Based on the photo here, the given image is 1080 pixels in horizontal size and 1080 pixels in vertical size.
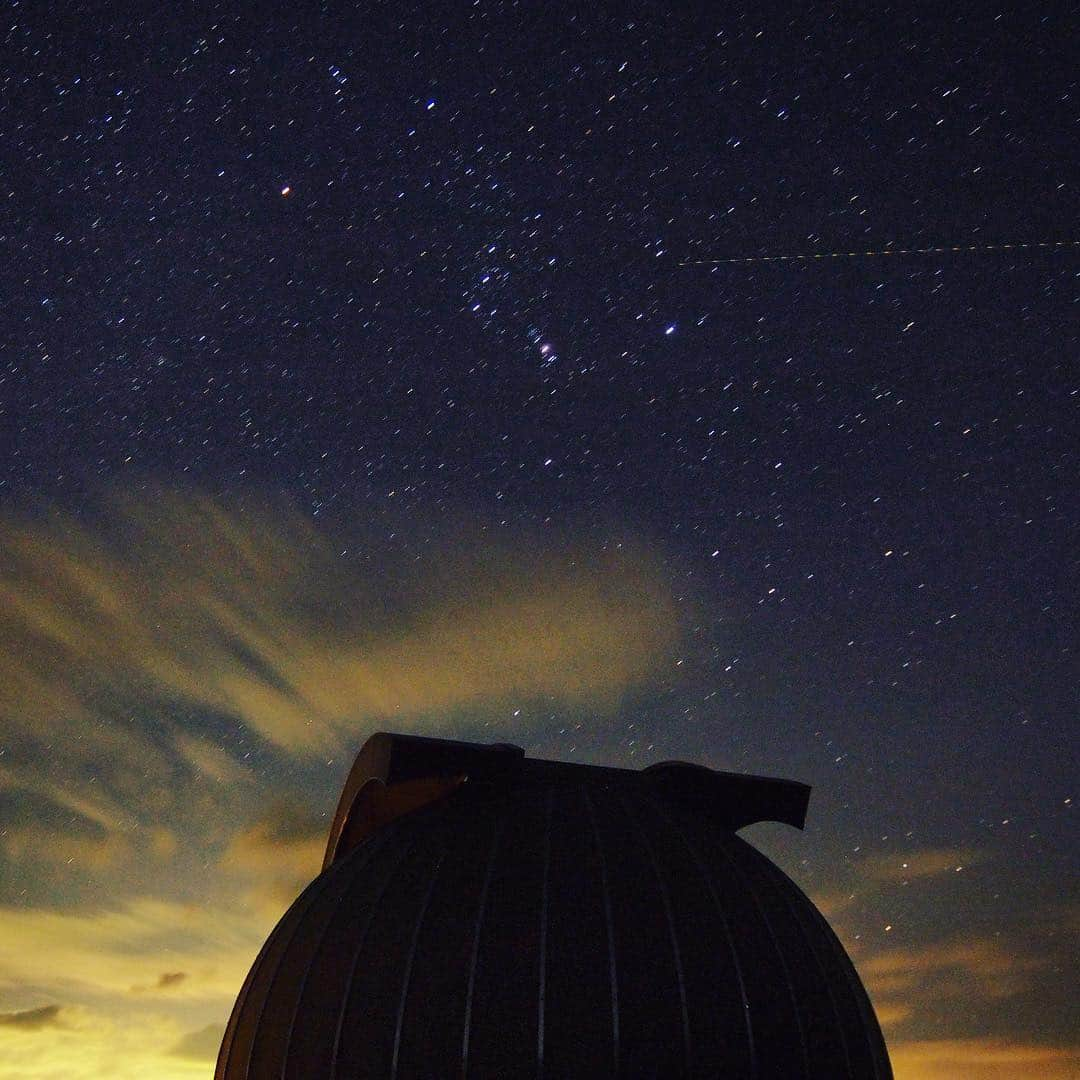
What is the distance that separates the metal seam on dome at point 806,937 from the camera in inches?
325

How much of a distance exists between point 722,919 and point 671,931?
1.68ft

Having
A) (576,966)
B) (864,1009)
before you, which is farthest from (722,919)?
(864,1009)

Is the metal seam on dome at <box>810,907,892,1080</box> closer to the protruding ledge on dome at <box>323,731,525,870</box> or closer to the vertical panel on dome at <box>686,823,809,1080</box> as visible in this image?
the vertical panel on dome at <box>686,823,809,1080</box>

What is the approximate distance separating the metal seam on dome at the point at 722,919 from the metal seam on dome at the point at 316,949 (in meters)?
2.34

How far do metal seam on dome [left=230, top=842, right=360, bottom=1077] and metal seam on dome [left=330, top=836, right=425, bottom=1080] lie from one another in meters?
0.84

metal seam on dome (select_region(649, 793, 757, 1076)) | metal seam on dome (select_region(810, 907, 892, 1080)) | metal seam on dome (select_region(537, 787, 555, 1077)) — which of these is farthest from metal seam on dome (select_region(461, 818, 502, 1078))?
metal seam on dome (select_region(810, 907, 892, 1080))

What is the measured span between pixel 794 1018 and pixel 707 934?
84cm

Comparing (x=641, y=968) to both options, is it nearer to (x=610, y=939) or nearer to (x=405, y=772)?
(x=610, y=939)

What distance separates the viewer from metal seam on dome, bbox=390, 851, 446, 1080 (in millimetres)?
7359

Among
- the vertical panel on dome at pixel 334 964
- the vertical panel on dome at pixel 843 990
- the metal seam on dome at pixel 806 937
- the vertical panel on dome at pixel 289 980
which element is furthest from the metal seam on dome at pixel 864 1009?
the vertical panel on dome at pixel 289 980

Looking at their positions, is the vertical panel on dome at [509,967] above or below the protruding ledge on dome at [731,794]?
below

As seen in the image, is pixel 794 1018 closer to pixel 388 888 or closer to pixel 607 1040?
pixel 607 1040

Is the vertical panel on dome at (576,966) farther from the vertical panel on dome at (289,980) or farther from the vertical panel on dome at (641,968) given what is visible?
the vertical panel on dome at (289,980)

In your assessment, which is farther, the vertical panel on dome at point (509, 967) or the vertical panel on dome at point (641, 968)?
the vertical panel on dome at point (641, 968)
